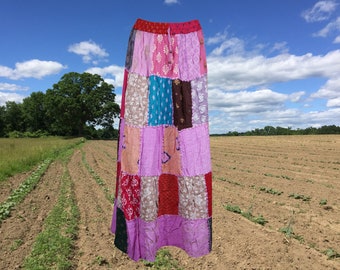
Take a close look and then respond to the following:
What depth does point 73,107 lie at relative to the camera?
156ft

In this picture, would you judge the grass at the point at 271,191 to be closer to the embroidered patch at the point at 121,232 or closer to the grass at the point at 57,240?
the grass at the point at 57,240

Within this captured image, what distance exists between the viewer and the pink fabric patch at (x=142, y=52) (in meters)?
2.82

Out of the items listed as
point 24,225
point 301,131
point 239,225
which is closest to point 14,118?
point 301,131

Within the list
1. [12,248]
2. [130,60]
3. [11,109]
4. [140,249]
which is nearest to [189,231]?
[140,249]

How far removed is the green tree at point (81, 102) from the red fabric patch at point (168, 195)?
45.3 m

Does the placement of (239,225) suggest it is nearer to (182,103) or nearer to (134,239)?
(134,239)

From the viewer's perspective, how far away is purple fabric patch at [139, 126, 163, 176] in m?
2.76

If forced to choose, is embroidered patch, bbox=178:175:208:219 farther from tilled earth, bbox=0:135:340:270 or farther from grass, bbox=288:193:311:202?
grass, bbox=288:193:311:202

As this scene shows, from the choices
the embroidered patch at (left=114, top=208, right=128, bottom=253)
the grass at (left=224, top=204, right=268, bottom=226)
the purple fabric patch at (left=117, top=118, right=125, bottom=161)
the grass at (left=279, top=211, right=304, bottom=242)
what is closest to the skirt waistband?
the purple fabric patch at (left=117, top=118, right=125, bottom=161)

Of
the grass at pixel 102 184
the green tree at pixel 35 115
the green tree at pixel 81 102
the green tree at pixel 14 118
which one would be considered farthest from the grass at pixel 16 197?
the green tree at pixel 14 118

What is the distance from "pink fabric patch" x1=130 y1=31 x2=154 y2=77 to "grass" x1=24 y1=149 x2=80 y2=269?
10.2 feet

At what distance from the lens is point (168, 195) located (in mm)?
2896

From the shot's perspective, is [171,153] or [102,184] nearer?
[171,153]

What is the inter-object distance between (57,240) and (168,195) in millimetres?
3190
